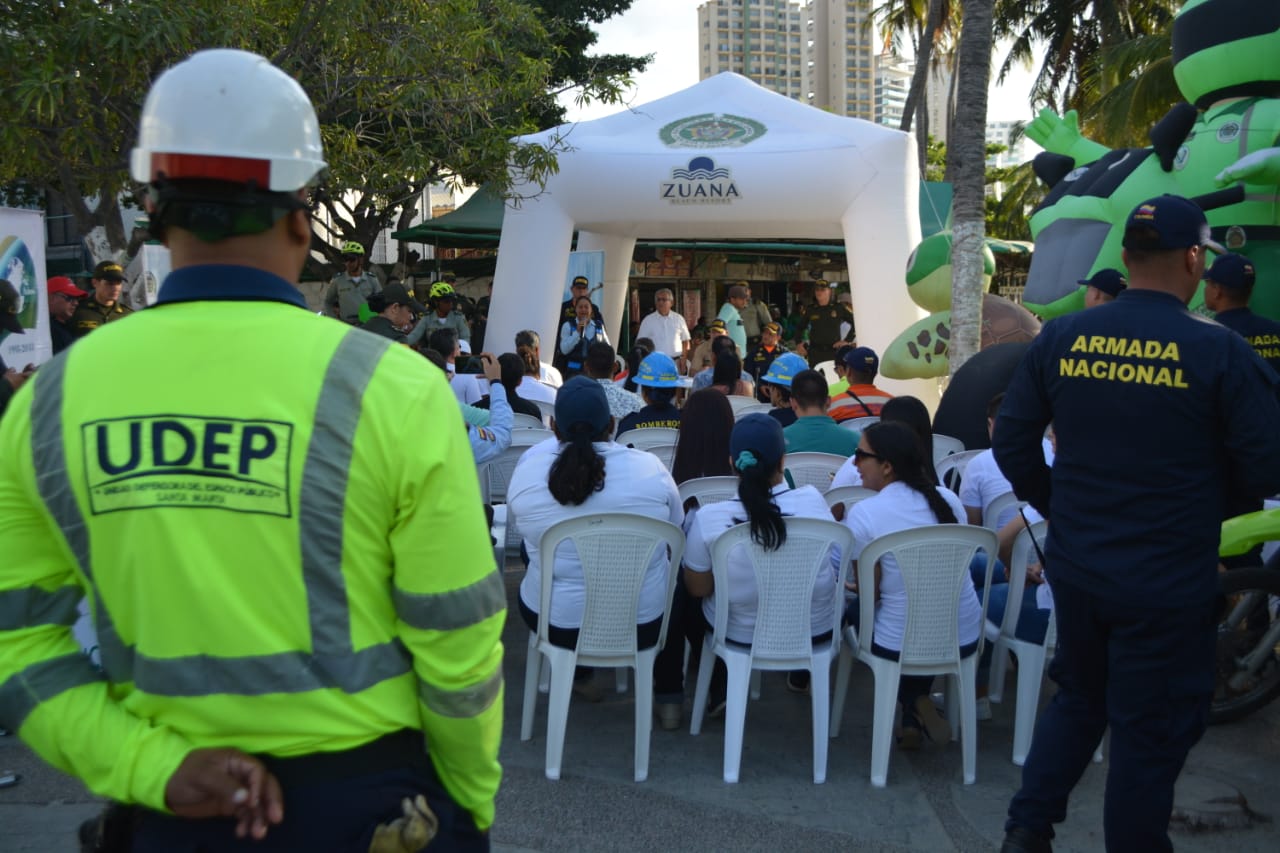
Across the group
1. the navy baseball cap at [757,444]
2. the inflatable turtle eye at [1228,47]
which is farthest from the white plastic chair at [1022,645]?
the inflatable turtle eye at [1228,47]

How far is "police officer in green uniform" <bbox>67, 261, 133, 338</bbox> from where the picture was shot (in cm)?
727

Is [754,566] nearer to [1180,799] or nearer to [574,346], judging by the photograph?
[1180,799]

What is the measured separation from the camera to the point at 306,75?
864 centimetres

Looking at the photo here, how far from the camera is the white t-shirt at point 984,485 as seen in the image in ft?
15.2

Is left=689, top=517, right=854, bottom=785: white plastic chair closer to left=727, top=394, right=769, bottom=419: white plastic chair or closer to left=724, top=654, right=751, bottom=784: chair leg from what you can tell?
left=724, top=654, right=751, bottom=784: chair leg

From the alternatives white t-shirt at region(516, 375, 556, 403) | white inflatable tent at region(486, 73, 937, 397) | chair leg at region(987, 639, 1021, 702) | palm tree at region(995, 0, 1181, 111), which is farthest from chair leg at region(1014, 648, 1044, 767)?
palm tree at region(995, 0, 1181, 111)

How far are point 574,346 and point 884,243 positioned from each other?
330 centimetres

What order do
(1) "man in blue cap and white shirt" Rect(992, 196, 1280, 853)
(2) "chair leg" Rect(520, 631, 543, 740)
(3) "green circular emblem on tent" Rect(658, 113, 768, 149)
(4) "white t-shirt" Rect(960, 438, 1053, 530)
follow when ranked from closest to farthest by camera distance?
(1) "man in blue cap and white shirt" Rect(992, 196, 1280, 853)
(2) "chair leg" Rect(520, 631, 543, 740)
(4) "white t-shirt" Rect(960, 438, 1053, 530)
(3) "green circular emblem on tent" Rect(658, 113, 768, 149)

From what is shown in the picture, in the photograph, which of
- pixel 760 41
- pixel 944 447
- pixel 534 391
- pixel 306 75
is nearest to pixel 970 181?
pixel 944 447

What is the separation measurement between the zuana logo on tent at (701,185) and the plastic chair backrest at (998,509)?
23.6ft

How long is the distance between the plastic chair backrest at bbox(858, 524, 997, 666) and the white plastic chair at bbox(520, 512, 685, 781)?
78 cm

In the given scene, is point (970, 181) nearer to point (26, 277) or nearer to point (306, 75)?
point (306, 75)

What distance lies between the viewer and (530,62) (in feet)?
32.2

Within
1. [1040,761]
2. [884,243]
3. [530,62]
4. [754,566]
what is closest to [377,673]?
[1040,761]
